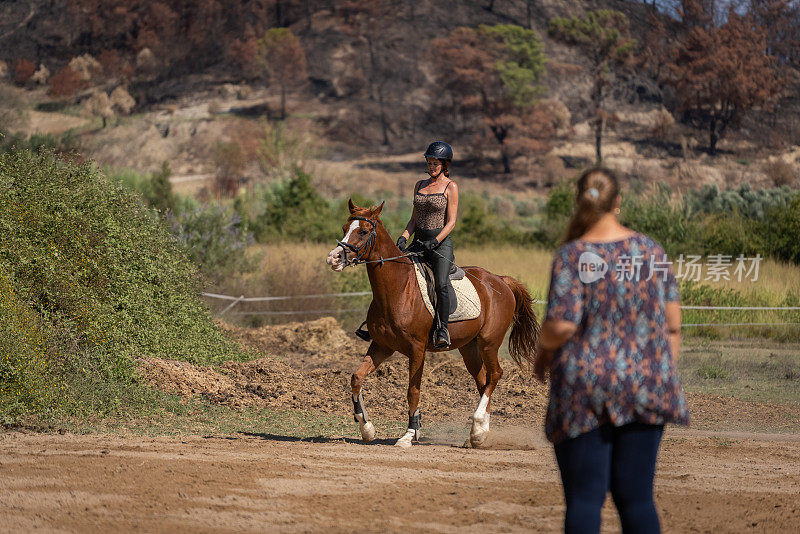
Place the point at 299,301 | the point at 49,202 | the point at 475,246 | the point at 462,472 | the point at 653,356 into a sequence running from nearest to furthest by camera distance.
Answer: the point at 653,356, the point at 462,472, the point at 49,202, the point at 299,301, the point at 475,246

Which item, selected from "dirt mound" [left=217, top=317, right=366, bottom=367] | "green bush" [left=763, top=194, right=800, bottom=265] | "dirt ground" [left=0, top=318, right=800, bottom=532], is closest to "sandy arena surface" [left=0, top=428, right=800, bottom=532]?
"dirt ground" [left=0, top=318, right=800, bottom=532]

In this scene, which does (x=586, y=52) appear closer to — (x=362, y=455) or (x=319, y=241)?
(x=319, y=241)

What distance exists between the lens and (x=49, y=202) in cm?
1241

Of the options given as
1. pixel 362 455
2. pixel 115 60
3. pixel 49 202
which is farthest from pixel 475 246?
pixel 115 60

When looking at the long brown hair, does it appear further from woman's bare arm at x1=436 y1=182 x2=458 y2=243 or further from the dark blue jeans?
woman's bare arm at x1=436 y1=182 x2=458 y2=243

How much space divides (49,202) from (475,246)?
2184cm

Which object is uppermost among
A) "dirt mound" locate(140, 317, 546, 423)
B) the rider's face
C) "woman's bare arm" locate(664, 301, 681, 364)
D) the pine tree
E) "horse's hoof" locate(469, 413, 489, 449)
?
the pine tree

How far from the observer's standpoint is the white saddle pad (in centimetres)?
1044

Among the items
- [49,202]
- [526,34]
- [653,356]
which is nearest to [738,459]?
[653,356]

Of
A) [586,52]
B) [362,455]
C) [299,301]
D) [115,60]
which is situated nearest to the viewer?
[362,455]

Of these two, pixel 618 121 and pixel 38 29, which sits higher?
pixel 38 29

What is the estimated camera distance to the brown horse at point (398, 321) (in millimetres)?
9797

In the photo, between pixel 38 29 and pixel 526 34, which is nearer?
pixel 526 34

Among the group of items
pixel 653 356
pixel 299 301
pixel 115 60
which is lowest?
pixel 299 301
